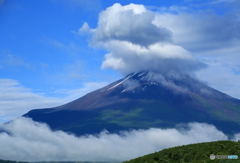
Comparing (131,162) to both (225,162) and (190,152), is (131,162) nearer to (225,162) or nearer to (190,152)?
(190,152)

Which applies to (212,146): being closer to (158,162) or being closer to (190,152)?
(190,152)

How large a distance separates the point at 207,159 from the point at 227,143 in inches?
376

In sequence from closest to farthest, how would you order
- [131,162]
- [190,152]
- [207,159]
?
[207,159] → [190,152] → [131,162]

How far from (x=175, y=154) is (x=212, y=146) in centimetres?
656

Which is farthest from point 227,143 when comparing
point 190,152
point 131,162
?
point 131,162

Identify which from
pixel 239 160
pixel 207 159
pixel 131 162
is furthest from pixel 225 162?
pixel 131 162

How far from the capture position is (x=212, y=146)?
66.6 m

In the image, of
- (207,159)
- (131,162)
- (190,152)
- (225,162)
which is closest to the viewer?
(225,162)

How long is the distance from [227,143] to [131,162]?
18.3 m

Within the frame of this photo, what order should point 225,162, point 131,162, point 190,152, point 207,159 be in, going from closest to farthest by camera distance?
1. point 225,162
2. point 207,159
3. point 190,152
4. point 131,162

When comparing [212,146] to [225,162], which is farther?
[212,146]

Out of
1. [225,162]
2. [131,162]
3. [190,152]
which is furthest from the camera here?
[131,162]

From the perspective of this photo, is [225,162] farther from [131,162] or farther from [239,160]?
[131,162]

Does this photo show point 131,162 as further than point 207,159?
Yes
